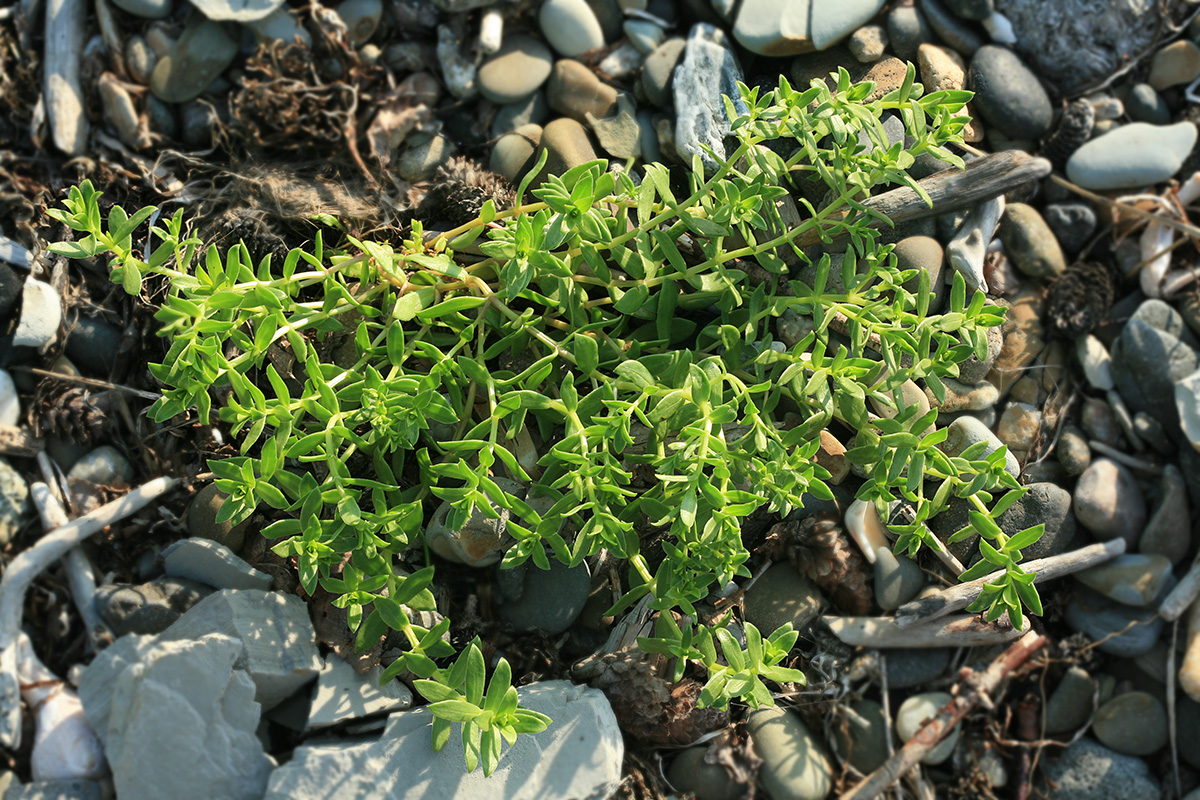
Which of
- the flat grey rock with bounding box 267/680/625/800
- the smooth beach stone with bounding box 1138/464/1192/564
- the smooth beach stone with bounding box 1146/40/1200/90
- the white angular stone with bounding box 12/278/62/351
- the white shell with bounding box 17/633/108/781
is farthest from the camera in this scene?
the smooth beach stone with bounding box 1146/40/1200/90

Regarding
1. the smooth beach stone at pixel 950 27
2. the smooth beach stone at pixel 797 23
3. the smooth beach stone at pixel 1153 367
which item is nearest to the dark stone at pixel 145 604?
the smooth beach stone at pixel 797 23

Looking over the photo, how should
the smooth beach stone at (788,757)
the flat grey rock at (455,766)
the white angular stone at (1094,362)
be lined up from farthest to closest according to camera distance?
the white angular stone at (1094,362) < the smooth beach stone at (788,757) < the flat grey rock at (455,766)

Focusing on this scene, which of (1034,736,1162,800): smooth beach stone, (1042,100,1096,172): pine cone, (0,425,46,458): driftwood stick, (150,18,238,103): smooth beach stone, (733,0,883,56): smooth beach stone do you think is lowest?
(1034,736,1162,800): smooth beach stone

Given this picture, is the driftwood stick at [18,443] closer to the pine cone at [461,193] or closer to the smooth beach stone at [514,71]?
the pine cone at [461,193]

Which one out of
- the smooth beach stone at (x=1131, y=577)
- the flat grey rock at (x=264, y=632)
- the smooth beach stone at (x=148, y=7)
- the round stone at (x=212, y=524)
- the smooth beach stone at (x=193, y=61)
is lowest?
the smooth beach stone at (x=1131, y=577)

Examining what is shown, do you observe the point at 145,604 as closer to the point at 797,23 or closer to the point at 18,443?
the point at 18,443

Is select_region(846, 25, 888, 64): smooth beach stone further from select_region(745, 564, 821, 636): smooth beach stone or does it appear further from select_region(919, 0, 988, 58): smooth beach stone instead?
select_region(745, 564, 821, 636): smooth beach stone

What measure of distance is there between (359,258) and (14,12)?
2.13 m

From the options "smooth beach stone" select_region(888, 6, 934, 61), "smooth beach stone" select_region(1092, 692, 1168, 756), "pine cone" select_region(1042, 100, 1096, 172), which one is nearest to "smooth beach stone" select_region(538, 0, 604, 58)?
"smooth beach stone" select_region(888, 6, 934, 61)

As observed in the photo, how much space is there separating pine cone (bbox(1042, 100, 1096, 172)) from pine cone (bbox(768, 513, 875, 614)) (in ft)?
6.27

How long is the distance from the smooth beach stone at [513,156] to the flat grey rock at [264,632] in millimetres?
1846

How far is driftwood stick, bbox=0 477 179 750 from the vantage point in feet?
10.2

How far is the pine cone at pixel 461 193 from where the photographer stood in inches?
133

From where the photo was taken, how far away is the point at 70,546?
10.7ft
